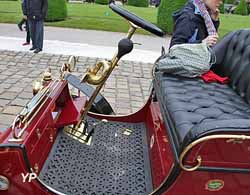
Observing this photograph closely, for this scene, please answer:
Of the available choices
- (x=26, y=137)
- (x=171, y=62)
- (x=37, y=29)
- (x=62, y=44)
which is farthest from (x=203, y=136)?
(x=62, y=44)

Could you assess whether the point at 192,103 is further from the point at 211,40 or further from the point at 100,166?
the point at 211,40

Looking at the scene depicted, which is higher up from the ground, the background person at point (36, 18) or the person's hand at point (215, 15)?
the person's hand at point (215, 15)

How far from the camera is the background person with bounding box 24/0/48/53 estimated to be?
287 inches

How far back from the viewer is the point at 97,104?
116 inches

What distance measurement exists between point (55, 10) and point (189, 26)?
9.32 m

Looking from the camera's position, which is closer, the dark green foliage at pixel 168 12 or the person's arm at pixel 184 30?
the person's arm at pixel 184 30

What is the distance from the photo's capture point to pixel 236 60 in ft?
9.36

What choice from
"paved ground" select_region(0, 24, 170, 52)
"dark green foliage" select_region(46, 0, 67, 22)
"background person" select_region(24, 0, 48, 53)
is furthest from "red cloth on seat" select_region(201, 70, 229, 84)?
"dark green foliage" select_region(46, 0, 67, 22)

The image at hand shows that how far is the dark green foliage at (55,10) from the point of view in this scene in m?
11.8

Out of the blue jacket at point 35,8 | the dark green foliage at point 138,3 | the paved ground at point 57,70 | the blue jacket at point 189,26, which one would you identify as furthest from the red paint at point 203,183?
the dark green foliage at point 138,3

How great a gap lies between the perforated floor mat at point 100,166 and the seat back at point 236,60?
0.83m

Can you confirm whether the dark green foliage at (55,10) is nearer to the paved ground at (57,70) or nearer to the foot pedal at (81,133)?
the paved ground at (57,70)

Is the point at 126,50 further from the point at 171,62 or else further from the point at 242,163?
the point at 242,163

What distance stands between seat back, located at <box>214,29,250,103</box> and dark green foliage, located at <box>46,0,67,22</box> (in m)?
9.62
